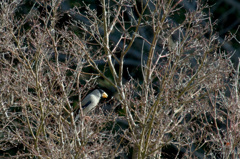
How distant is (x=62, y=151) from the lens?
6.47 meters

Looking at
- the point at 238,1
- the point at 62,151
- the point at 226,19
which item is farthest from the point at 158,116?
the point at 238,1

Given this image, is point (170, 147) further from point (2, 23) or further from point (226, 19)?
point (2, 23)

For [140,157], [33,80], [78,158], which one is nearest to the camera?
[78,158]

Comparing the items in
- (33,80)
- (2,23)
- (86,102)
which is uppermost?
(2,23)

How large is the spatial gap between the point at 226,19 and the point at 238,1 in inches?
53.0

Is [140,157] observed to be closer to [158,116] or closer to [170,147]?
[158,116]

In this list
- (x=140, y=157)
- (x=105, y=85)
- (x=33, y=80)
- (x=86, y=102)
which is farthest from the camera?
(x=105, y=85)

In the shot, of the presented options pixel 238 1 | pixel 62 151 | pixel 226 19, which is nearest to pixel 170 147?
pixel 226 19

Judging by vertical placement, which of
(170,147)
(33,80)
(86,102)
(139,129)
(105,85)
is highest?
(33,80)

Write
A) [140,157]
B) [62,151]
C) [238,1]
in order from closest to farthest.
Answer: [62,151]
[140,157]
[238,1]

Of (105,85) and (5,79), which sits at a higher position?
(5,79)

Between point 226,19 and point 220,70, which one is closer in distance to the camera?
point 220,70

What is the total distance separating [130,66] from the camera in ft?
53.1

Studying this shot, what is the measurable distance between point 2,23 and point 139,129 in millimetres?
3285
